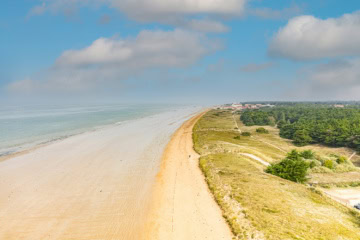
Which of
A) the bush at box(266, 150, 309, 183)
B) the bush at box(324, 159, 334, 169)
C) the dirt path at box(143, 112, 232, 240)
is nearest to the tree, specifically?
the bush at box(324, 159, 334, 169)

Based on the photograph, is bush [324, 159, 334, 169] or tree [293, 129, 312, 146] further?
tree [293, 129, 312, 146]

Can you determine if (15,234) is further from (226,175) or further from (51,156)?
(51,156)

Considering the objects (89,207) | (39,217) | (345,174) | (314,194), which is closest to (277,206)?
(314,194)

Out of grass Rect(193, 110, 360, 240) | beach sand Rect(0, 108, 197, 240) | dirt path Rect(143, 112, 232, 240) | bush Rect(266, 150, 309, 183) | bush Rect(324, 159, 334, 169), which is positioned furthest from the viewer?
bush Rect(324, 159, 334, 169)

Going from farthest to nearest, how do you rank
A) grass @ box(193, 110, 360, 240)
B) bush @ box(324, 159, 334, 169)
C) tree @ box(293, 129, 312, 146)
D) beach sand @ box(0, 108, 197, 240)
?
tree @ box(293, 129, 312, 146), bush @ box(324, 159, 334, 169), beach sand @ box(0, 108, 197, 240), grass @ box(193, 110, 360, 240)

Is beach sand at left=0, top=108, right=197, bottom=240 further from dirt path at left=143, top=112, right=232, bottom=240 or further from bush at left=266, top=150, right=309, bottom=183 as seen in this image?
bush at left=266, top=150, right=309, bottom=183

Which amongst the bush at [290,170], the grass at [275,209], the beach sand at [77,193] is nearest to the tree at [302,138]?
the bush at [290,170]
